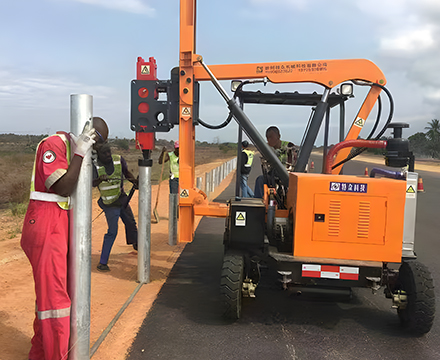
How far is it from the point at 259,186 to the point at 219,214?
163 cm

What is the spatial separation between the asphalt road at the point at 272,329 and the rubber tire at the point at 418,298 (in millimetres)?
163

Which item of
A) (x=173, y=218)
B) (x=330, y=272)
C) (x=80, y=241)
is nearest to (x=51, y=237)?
(x=80, y=241)

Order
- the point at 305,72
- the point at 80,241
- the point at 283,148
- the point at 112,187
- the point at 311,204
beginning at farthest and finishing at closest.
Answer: the point at 283,148 < the point at 112,187 < the point at 305,72 < the point at 311,204 < the point at 80,241

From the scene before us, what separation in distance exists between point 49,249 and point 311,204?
2.72 meters

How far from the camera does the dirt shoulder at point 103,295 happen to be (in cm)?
408

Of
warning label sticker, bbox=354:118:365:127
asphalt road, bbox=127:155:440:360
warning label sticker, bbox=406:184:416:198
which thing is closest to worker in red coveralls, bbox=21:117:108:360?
asphalt road, bbox=127:155:440:360

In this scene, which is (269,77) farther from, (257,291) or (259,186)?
(257,291)

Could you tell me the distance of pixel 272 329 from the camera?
453cm

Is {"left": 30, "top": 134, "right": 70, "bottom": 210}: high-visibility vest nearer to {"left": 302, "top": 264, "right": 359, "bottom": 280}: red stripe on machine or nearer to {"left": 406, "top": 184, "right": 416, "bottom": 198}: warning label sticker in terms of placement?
{"left": 302, "top": 264, "right": 359, "bottom": 280}: red stripe on machine

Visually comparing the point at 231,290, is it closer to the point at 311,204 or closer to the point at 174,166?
the point at 311,204

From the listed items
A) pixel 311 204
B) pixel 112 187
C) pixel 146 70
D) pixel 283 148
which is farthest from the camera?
pixel 283 148

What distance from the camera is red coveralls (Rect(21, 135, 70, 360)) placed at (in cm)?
311

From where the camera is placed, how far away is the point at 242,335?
4359 mm

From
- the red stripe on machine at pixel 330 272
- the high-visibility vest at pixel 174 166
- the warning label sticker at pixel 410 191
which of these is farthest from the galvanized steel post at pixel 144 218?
the high-visibility vest at pixel 174 166
